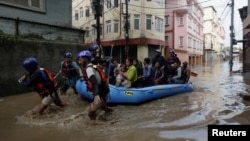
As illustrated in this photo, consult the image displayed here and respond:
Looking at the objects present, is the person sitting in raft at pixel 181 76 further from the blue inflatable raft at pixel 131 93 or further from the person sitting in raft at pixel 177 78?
the blue inflatable raft at pixel 131 93

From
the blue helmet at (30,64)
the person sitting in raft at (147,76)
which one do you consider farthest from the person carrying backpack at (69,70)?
the blue helmet at (30,64)

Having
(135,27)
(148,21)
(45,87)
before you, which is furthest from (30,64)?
(148,21)

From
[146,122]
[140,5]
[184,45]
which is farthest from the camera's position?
[184,45]

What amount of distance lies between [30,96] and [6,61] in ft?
5.35

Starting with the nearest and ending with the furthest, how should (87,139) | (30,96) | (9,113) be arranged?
(87,139) < (9,113) < (30,96)

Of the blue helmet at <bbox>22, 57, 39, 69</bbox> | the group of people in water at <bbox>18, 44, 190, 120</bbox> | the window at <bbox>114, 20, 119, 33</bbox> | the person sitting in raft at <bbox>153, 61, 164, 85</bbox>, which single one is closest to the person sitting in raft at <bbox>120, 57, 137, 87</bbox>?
the group of people in water at <bbox>18, 44, 190, 120</bbox>

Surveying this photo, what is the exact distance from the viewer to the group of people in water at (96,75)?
20.0 ft

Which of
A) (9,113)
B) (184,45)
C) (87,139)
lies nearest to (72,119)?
(87,139)

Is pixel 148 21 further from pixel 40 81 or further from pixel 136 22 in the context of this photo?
pixel 40 81

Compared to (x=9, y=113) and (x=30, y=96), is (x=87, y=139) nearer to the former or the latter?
(x=9, y=113)

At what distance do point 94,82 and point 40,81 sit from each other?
1.71 metres

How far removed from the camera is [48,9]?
1480 centimetres

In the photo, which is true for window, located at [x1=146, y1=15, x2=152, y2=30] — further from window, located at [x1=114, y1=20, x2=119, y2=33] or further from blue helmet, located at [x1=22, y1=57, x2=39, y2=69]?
blue helmet, located at [x1=22, y1=57, x2=39, y2=69]

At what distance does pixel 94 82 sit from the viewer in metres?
5.84
